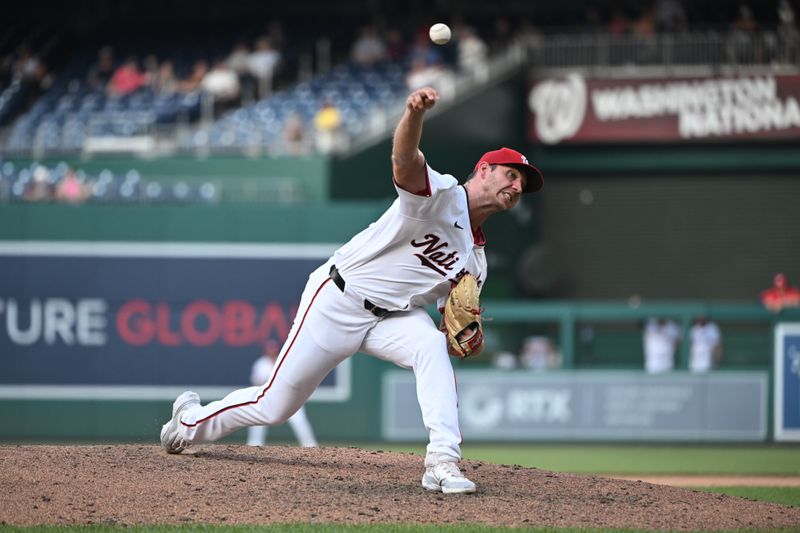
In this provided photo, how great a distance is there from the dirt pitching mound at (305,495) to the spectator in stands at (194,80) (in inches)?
568

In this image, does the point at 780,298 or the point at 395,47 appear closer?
the point at 780,298

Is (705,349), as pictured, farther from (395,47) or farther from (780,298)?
(395,47)

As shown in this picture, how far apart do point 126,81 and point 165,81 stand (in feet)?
2.19

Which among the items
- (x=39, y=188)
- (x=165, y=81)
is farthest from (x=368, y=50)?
(x=39, y=188)

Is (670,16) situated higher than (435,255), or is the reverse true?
(670,16)

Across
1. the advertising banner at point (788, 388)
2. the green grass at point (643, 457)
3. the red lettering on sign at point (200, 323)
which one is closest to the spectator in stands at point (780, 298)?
the advertising banner at point (788, 388)

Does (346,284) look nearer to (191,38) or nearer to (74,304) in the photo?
(74,304)

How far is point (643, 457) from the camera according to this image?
14.6 meters

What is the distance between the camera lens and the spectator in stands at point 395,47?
862 inches

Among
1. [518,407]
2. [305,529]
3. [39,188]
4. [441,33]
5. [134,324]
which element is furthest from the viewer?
[39,188]

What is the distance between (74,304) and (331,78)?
296 inches

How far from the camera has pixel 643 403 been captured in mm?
15938

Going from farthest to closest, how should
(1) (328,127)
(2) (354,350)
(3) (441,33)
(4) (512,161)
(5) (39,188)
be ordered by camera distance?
(1) (328,127) → (5) (39,188) → (2) (354,350) → (4) (512,161) → (3) (441,33)

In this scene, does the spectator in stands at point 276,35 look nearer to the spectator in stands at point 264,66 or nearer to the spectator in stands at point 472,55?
the spectator in stands at point 264,66
